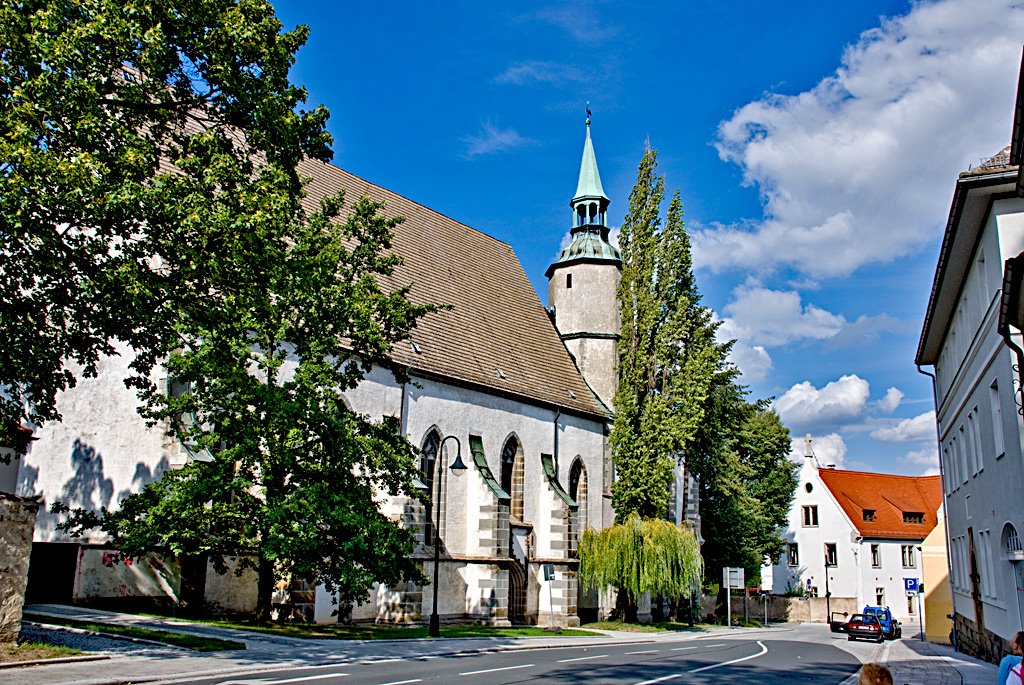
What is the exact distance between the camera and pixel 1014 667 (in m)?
7.41

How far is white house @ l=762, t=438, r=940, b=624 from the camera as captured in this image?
52.8 metres

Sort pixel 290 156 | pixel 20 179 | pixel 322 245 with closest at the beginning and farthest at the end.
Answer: pixel 20 179 < pixel 290 156 < pixel 322 245

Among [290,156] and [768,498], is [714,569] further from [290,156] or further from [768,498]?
[290,156]

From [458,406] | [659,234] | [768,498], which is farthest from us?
[768,498]

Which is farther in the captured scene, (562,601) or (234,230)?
(562,601)

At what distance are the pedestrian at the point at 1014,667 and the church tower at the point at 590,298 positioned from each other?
28933 millimetres

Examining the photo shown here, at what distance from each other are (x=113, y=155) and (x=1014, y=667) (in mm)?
12882

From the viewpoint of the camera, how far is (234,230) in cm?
1401

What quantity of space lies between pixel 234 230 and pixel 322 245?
3.73 metres

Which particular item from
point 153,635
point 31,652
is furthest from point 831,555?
point 31,652

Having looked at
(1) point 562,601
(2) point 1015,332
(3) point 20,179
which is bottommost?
(1) point 562,601

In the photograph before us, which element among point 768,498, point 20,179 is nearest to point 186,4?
point 20,179

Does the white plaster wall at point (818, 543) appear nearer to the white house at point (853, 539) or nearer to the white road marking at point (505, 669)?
the white house at point (853, 539)

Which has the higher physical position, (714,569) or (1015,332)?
(1015,332)
